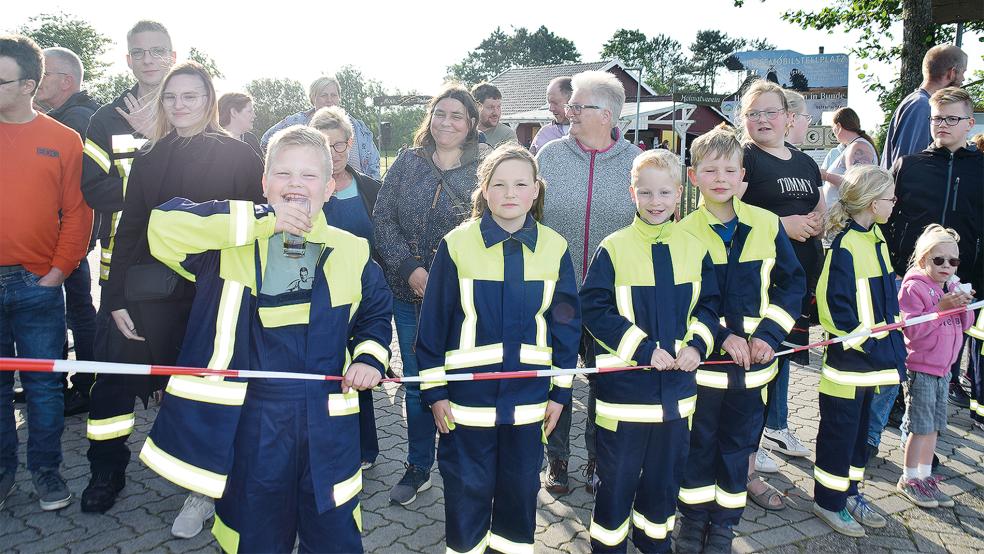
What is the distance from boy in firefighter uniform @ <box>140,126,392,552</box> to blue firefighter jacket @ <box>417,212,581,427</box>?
1.36 feet

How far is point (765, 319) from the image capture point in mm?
3311

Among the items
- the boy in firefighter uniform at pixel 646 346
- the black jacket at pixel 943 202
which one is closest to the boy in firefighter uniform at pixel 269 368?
the boy in firefighter uniform at pixel 646 346

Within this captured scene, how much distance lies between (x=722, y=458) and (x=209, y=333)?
2.41 meters

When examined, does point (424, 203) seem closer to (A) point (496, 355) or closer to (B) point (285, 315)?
(A) point (496, 355)

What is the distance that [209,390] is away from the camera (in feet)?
7.61

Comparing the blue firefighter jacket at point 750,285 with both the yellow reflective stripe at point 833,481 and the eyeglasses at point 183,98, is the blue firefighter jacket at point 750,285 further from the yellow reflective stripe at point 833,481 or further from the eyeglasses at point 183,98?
the eyeglasses at point 183,98

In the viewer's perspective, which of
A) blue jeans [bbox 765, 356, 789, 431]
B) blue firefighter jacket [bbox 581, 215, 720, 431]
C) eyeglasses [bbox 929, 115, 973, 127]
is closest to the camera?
blue firefighter jacket [bbox 581, 215, 720, 431]

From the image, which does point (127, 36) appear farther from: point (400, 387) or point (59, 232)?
point (400, 387)

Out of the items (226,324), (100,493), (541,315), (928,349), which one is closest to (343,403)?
(226,324)

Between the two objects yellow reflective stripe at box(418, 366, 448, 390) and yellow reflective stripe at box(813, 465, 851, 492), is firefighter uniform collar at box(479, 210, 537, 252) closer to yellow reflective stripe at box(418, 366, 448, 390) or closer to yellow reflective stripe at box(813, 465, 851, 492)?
yellow reflective stripe at box(418, 366, 448, 390)

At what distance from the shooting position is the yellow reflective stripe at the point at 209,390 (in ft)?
7.60

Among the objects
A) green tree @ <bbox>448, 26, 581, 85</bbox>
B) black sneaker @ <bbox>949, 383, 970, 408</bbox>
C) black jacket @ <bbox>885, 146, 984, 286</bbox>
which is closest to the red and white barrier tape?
black jacket @ <bbox>885, 146, 984, 286</bbox>

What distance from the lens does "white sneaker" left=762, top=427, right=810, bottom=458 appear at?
14.8 feet

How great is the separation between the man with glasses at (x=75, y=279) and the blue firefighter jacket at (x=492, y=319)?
132 inches
